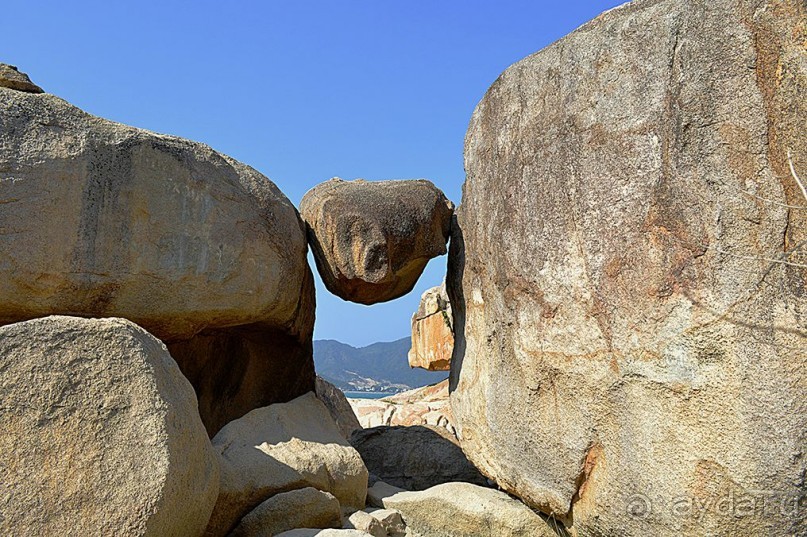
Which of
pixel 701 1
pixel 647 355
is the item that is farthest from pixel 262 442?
pixel 701 1

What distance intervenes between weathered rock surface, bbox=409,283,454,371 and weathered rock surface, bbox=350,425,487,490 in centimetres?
670

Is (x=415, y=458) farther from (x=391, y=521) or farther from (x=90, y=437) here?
(x=90, y=437)

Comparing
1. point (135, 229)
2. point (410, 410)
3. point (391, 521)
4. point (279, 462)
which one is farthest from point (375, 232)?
point (410, 410)

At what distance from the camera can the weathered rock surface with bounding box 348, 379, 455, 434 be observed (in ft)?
33.1

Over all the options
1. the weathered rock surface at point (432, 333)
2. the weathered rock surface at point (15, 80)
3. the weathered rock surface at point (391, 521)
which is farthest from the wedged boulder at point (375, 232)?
the weathered rock surface at point (432, 333)

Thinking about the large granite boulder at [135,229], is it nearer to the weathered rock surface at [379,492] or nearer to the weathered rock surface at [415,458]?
the weathered rock surface at [379,492]

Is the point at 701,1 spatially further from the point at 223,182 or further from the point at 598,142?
the point at 223,182

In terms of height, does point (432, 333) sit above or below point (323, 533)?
above

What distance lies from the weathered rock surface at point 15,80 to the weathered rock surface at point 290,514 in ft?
7.79

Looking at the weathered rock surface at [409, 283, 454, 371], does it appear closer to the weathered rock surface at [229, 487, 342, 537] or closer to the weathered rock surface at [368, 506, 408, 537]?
the weathered rock surface at [368, 506, 408, 537]

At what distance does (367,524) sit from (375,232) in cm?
169

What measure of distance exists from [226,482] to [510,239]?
1.72 metres

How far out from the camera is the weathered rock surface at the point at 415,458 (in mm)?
5637

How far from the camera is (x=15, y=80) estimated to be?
13.8 ft
